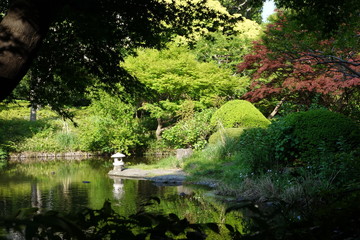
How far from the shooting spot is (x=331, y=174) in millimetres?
6668

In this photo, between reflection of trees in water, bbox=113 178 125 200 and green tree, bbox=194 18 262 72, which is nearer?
reflection of trees in water, bbox=113 178 125 200

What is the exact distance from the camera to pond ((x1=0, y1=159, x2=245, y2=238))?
6.92 m

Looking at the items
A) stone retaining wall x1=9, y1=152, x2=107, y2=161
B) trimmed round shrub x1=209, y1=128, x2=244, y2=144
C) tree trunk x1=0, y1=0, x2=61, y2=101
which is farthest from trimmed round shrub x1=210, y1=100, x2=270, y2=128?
tree trunk x1=0, y1=0, x2=61, y2=101

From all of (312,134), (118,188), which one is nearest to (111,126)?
(118,188)

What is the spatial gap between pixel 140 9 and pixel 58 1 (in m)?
1.70

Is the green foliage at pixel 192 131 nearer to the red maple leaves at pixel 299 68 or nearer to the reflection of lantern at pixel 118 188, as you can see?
the red maple leaves at pixel 299 68

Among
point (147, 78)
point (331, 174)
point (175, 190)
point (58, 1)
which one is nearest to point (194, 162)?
point (175, 190)

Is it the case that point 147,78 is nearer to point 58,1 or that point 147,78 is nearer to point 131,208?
point 131,208

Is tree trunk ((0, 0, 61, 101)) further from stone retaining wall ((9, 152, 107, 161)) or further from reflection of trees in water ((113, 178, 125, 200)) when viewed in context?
stone retaining wall ((9, 152, 107, 161))

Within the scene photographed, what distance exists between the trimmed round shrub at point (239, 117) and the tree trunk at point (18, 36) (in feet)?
38.5

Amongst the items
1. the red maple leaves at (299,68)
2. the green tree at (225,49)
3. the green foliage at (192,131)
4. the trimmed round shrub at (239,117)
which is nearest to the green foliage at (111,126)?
the green foliage at (192,131)

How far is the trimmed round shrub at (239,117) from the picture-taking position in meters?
14.2

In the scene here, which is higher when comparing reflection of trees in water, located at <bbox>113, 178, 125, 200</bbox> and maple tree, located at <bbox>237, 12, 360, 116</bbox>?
maple tree, located at <bbox>237, 12, 360, 116</bbox>

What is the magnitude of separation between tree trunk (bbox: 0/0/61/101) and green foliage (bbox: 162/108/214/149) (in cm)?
1187
